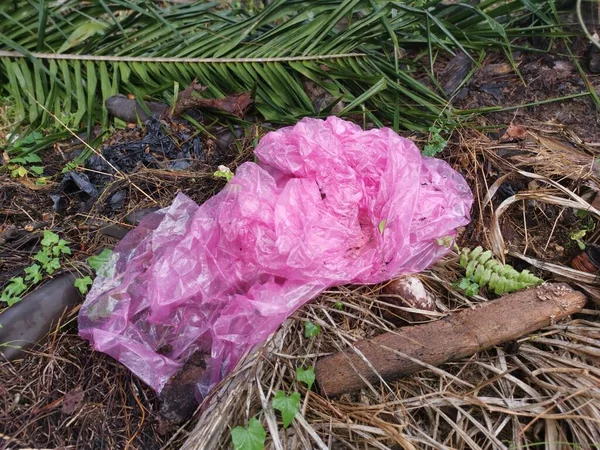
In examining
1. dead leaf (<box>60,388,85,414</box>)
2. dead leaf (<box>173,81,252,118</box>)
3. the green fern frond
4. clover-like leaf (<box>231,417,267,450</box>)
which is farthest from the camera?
dead leaf (<box>173,81,252,118</box>)

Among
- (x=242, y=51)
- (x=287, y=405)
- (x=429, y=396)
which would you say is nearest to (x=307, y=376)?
(x=287, y=405)

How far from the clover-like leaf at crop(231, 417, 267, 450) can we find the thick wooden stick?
274 mm

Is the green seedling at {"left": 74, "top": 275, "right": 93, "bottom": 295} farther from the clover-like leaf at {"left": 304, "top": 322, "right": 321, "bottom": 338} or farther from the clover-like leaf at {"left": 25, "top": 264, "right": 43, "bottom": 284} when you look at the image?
the clover-like leaf at {"left": 304, "top": 322, "right": 321, "bottom": 338}

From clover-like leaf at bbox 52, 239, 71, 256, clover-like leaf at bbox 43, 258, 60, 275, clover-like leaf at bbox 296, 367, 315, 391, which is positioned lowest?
clover-like leaf at bbox 296, 367, 315, 391

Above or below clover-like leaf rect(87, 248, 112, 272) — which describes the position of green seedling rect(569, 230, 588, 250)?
below

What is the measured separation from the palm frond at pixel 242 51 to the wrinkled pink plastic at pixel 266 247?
51cm

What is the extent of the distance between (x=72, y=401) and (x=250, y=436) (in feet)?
2.09

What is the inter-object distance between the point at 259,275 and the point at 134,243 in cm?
52

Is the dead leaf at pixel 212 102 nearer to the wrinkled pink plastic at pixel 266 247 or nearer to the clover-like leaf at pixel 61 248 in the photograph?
the wrinkled pink plastic at pixel 266 247

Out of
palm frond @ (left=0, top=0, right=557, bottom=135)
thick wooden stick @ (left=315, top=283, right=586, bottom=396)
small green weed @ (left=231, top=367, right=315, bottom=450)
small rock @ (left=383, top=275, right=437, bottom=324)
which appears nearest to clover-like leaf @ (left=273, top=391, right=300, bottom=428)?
small green weed @ (left=231, top=367, right=315, bottom=450)

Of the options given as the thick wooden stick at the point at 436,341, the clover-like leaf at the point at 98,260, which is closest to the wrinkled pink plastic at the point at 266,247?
the clover-like leaf at the point at 98,260

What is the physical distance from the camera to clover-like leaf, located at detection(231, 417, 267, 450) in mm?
1238

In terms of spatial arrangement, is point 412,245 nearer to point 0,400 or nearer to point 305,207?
point 305,207

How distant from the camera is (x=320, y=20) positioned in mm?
2383
